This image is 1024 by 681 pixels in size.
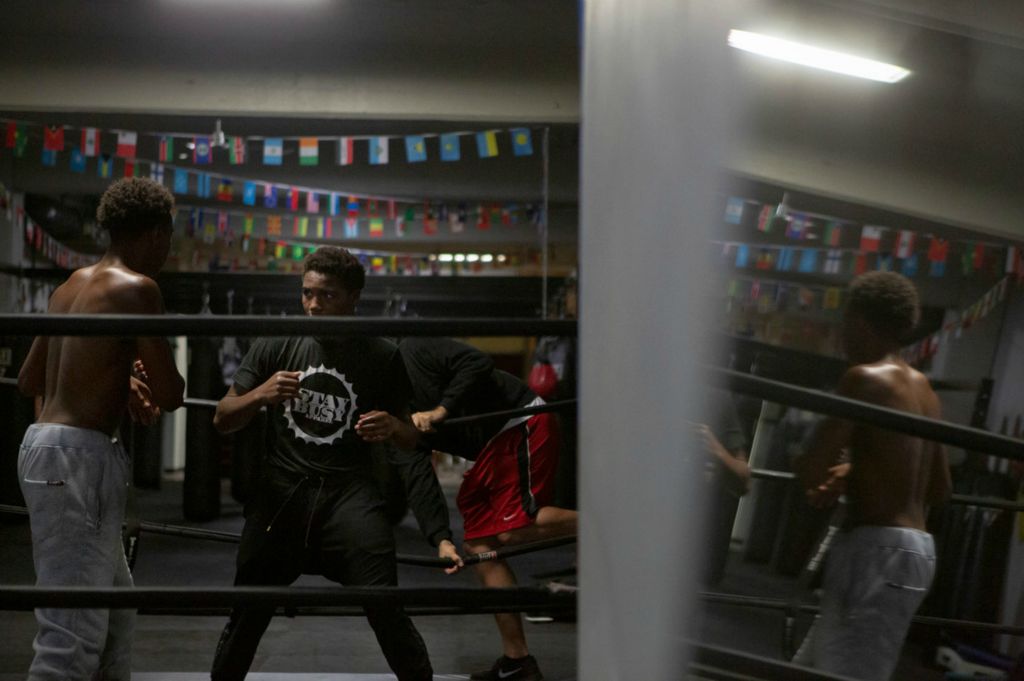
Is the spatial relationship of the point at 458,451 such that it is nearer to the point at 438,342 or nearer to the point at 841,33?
the point at 438,342

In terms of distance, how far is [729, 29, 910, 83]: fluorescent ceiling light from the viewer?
1171 mm

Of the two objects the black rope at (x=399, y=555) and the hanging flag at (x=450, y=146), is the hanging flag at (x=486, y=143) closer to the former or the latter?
the hanging flag at (x=450, y=146)

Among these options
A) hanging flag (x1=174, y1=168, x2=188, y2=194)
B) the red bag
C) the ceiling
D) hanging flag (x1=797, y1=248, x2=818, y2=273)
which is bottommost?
the red bag

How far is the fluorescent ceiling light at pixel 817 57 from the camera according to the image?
117cm

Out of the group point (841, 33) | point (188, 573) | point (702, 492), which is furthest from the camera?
point (188, 573)

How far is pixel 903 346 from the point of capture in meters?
1.53

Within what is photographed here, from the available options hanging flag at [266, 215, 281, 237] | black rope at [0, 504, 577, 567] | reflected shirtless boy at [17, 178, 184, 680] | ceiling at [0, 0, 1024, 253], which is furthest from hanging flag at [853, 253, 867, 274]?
hanging flag at [266, 215, 281, 237]

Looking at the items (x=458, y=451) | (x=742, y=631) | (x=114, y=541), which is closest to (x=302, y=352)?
(x=114, y=541)

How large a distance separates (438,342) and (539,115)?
2.33 metres

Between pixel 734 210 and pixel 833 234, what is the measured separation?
1.46 ft

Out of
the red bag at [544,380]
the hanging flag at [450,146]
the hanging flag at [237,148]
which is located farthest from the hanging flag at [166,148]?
the red bag at [544,380]

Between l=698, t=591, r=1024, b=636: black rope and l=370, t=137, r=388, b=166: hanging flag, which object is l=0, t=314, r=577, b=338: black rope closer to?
l=698, t=591, r=1024, b=636: black rope

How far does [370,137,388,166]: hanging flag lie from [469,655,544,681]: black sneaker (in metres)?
3.43

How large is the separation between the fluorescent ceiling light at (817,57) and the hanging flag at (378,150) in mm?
4250
